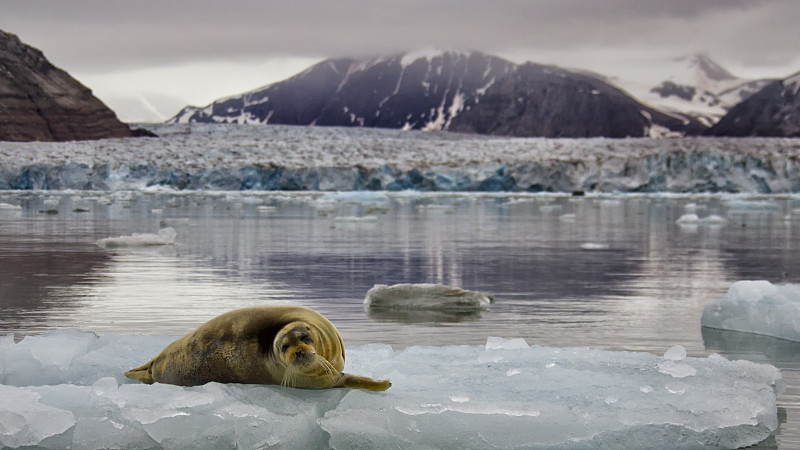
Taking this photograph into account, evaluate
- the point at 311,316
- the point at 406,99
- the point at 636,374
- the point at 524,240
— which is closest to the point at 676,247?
the point at 524,240

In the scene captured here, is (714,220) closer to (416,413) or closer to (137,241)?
(137,241)

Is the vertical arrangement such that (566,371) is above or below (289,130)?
below

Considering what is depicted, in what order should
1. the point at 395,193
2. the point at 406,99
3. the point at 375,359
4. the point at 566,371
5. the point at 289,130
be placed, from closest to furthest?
the point at 566,371
the point at 375,359
the point at 395,193
the point at 289,130
the point at 406,99

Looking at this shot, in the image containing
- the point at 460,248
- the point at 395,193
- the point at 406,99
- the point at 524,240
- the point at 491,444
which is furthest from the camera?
the point at 406,99

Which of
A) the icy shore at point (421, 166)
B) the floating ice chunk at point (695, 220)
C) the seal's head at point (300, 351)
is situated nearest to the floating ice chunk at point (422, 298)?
the seal's head at point (300, 351)

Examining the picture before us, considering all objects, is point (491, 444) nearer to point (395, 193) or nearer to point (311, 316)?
point (311, 316)

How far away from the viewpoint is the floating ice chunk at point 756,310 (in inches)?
220

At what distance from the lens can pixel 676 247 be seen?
12.8m

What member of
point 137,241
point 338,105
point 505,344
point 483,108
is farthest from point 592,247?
point 338,105

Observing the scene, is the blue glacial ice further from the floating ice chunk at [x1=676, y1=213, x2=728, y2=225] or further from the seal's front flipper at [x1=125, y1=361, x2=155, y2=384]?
the floating ice chunk at [x1=676, y1=213, x2=728, y2=225]

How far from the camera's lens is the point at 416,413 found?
3.07 m

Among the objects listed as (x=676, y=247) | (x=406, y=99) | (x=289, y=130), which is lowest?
(x=676, y=247)

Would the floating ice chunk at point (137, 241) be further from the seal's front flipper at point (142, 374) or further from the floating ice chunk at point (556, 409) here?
the floating ice chunk at point (556, 409)

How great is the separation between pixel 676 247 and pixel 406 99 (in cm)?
18511
